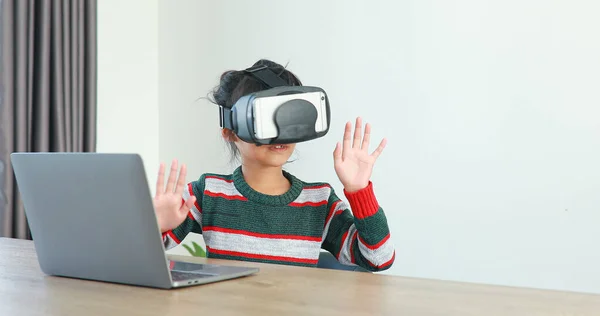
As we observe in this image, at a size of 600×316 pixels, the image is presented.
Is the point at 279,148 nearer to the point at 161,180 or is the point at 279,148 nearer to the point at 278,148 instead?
the point at 278,148

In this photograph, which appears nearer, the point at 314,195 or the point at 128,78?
the point at 314,195

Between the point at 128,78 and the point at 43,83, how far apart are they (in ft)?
1.81

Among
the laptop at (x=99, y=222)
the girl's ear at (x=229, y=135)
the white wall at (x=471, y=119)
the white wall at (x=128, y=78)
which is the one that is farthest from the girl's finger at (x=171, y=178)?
the white wall at (x=128, y=78)

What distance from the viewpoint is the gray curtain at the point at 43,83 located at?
2967mm

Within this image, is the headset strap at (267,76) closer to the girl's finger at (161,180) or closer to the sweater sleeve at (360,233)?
the sweater sleeve at (360,233)

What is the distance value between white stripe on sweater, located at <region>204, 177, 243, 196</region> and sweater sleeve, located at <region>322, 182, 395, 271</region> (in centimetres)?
22

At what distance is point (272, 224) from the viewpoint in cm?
166

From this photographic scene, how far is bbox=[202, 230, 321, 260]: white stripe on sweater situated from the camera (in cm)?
165

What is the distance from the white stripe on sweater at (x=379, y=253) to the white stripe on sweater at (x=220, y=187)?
340 millimetres

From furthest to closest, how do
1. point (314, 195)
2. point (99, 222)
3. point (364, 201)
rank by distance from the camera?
1. point (314, 195)
2. point (364, 201)
3. point (99, 222)

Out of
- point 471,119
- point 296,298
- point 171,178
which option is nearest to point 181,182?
point 171,178

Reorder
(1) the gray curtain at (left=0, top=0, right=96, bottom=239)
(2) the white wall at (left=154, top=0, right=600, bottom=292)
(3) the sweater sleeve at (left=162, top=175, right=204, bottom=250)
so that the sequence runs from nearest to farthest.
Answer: (3) the sweater sleeve at (left=162, top=175, right=204, bottom=250)
(2) the white wall at (left=154, top=0, right=600, bottom=292)
(1) the gray curtain at (left=0, top=0, right=96, bottom=239)

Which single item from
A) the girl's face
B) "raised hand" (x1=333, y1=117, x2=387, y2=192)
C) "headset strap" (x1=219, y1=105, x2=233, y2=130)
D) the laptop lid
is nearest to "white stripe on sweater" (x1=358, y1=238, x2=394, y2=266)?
"raised hand" (x1=333, y1=117, x2=387, y2=192)

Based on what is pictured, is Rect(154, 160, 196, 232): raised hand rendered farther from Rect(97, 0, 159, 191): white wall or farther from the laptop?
Rect(97, 0, 159, 191): white wall
